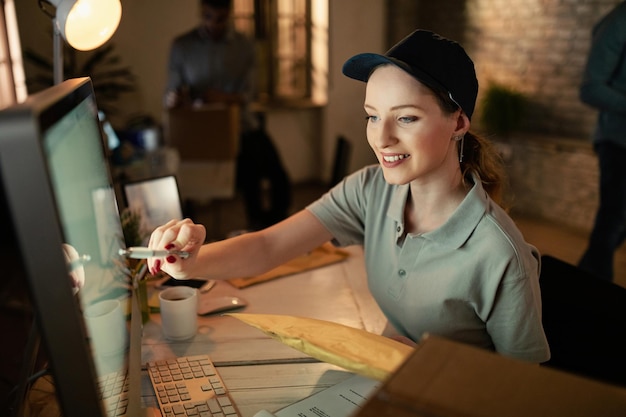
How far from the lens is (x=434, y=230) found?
117cm

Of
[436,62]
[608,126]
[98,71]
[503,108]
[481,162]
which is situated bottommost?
[503,108]

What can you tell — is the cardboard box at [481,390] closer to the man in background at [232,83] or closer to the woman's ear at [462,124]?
the woman's ear at [462,124]

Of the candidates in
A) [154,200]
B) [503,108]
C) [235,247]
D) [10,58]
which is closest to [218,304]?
[235,247]

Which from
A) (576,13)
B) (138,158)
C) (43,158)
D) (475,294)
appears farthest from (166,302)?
(576,13)

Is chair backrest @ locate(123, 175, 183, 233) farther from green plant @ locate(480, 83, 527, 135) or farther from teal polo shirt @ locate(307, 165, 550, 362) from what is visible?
green plant @ locate(480, 83, 527, 135)

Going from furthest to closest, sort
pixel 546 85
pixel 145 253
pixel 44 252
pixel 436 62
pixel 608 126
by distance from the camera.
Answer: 1. pixel 546 85
2. pixel 608 126
3. pixel 436 62
4. pixel 145 253
5. pixel 44 252

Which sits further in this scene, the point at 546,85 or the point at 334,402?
the point at 546,85

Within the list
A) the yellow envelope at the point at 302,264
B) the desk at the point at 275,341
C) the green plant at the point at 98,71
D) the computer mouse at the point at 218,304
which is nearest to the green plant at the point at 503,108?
the green plant at the point at 98,71

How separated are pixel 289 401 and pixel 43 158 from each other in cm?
66

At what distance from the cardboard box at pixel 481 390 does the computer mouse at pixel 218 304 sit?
83 centimetres

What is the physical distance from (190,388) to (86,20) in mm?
947

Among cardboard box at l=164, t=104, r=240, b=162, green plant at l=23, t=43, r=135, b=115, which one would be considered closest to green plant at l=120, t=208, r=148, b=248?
cardboard box at l=164, t=104, r=240, b=162

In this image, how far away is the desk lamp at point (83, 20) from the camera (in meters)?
1.36

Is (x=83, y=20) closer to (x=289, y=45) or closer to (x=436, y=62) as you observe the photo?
(x=436, y=62)
